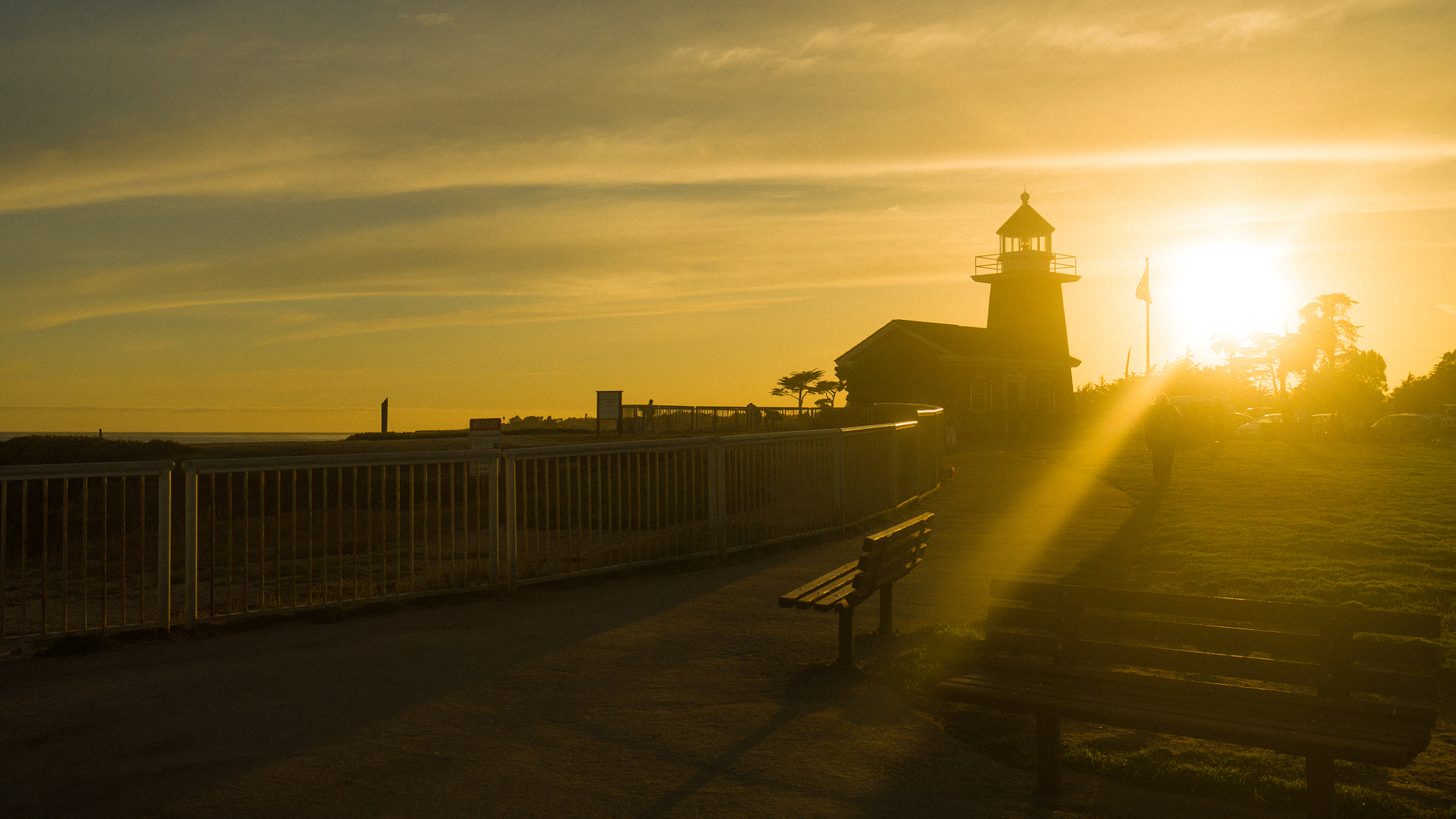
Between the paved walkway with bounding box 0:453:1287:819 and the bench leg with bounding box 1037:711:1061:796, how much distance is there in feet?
0.27

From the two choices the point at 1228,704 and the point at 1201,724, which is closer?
the point at 1201,724

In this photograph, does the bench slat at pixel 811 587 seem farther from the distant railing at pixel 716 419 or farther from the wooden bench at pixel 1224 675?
the distant railing at pixel 716 419

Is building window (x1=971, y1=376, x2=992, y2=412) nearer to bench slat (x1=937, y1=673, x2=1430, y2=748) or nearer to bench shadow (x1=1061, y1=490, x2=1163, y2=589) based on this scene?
bench shadow (x1=1061, y1=490, x2=1163, y2=589)

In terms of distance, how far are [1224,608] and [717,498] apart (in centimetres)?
673

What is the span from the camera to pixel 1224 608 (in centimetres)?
455

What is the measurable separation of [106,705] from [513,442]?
20026 mm

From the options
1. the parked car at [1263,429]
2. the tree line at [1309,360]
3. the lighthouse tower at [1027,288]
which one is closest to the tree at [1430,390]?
the tree line at [1309,360]

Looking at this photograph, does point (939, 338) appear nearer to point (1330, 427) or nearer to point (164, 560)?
point (1330, 427)

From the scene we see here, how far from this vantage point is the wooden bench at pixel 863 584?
20.9ft

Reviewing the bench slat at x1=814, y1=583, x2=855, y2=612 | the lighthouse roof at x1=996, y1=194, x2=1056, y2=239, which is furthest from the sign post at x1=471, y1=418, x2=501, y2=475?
the lighthouse roof at x1=996, y1=194, x2=1056, y2=239

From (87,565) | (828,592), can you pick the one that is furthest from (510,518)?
(87,565)

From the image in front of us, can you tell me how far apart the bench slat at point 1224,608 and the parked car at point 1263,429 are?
44076mm

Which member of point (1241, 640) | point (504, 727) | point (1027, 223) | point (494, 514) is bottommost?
point (504, 727)

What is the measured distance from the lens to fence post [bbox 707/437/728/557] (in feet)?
35.3
